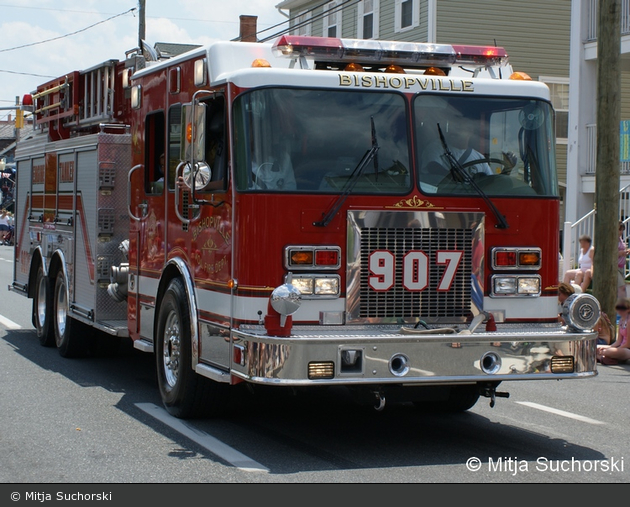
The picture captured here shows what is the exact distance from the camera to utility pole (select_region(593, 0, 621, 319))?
12.3 meters

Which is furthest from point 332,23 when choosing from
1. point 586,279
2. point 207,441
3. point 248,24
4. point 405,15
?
point 207,441

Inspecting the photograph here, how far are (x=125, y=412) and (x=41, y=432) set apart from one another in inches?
36.3

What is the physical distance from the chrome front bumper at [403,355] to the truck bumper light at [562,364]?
0.04 feet

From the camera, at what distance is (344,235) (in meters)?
7.03

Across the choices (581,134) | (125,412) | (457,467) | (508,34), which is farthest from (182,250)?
(508,34)

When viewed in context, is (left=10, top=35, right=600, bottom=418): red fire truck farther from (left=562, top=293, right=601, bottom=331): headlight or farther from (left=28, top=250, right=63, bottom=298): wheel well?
(left=28, top=250, right=63, bottom=298): wheel well

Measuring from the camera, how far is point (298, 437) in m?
7.47

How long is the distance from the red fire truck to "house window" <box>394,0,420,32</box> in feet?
66.3

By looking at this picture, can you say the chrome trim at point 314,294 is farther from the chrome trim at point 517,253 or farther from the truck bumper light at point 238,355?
the chrome trim at point 517,253

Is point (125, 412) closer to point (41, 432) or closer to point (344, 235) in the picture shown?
point (41, 432)

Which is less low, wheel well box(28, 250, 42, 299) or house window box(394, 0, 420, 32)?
house window box(394, 0, 420, 32)

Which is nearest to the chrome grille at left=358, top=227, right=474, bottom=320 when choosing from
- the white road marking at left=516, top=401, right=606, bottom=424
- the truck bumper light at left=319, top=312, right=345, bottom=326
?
the truck bumper light at left=319, top=312, right=345, bottom=326
